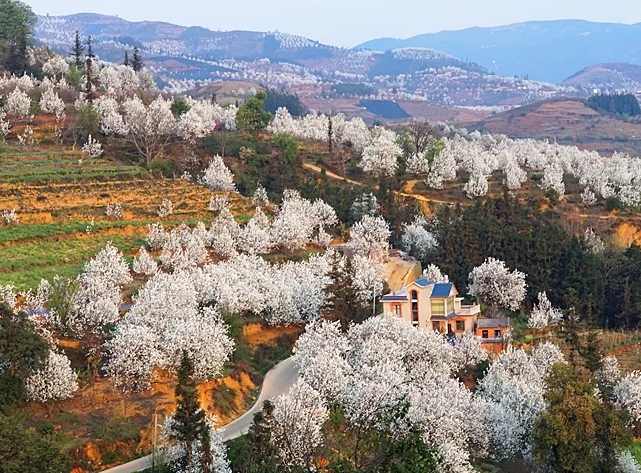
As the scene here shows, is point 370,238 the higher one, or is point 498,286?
point 370,238

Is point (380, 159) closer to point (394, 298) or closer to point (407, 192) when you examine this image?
point (407, 192)

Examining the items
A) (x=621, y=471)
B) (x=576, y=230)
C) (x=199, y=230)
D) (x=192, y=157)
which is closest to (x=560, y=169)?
(x=576, y=230)

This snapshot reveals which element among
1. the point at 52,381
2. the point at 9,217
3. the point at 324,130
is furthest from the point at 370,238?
the point at 324,130

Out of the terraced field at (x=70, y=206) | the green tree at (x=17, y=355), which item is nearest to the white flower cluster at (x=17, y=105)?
the terraced field at (x=70, y=206)

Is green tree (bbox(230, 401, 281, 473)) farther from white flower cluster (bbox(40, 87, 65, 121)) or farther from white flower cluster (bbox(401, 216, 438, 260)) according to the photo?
white flower cluster (bbox(40, 87, 65, 121))

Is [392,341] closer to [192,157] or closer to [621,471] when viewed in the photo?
[621,471]

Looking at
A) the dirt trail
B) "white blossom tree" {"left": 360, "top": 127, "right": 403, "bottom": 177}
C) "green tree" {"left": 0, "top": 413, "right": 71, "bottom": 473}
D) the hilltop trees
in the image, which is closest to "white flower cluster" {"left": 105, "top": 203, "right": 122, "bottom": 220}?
the dirt trail
